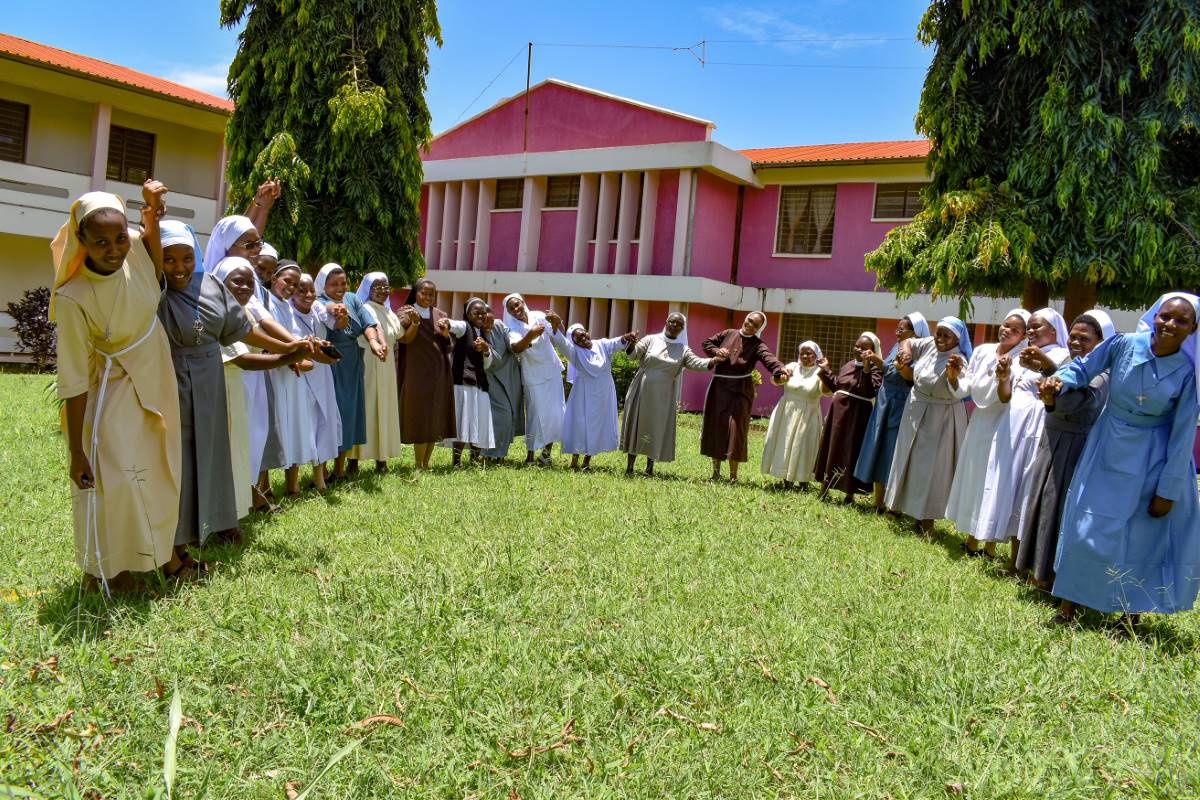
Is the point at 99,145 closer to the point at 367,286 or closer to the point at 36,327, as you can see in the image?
the point at 36,327

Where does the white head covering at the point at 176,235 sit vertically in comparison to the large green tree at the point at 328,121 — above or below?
below

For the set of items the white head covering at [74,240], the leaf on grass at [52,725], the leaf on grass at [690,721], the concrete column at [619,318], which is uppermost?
the concrete column at [619,318]

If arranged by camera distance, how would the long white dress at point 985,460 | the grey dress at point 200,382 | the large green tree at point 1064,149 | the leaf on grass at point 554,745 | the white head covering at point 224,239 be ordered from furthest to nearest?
the large green tree at point 1064,149
the long white dress at point 985,460
the white head covering at point 224,239
the grey dress at point 200,382
the leaf on grass at point 554,745

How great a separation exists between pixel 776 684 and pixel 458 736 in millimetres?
1519

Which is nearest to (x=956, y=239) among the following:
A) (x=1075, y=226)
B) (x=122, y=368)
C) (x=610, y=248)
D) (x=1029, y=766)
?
(x=1075, y=226)

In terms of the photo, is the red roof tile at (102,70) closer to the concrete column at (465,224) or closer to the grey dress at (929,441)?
the concrete column at (465,224)

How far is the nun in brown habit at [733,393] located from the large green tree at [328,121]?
31.4 ft

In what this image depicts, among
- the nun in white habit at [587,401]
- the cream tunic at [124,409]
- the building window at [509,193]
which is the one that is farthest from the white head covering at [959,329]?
the building window at [509,193]

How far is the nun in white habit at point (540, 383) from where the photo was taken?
10.2 metres

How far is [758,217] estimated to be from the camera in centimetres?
2139

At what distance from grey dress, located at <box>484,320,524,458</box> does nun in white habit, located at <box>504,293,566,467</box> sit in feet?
0.46

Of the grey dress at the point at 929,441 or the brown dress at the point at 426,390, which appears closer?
the grey dress at the point at 929,441

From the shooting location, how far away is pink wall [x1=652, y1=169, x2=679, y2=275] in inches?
812

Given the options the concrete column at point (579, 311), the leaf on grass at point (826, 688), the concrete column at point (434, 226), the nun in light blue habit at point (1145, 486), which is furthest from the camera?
the concrete column at point (434, 226)
